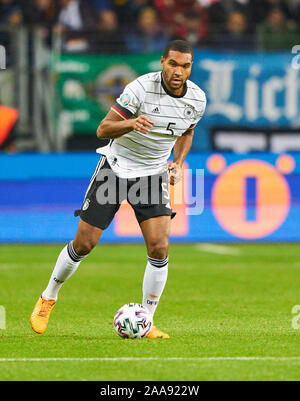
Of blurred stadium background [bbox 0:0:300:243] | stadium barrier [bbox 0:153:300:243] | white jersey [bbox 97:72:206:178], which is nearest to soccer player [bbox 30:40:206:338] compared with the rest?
white jersey [bbox 97:72:206:178]

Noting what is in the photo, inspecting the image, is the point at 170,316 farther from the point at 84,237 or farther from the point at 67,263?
the point at 84,237

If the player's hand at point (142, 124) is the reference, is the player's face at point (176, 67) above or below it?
above

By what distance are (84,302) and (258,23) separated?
365 inches

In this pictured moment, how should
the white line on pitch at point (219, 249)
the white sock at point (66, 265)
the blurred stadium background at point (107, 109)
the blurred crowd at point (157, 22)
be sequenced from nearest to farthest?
the white sock at point (66, 265) → the white line on pitch at point (219, 249) → the blurred stadium background at point (107, 109) → the blurred crowd at point (157, 22)

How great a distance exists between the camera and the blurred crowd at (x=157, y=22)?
1527cm

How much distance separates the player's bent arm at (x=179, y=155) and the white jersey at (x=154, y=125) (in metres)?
0.10

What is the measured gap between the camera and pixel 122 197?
24.6ft

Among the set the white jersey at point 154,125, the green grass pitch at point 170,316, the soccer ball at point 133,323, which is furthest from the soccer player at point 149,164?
the green grass pitch at point 170,316

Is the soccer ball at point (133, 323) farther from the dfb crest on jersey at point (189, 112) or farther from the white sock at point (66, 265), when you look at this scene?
the dfb crest on jersey at point (189, 112)

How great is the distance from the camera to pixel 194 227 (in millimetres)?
15148

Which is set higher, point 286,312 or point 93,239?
point 93,239

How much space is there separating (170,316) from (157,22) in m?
9.03

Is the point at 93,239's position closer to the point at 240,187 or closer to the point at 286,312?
the point at 286,312

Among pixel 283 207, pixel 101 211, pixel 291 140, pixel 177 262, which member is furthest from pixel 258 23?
pixel 101 211
